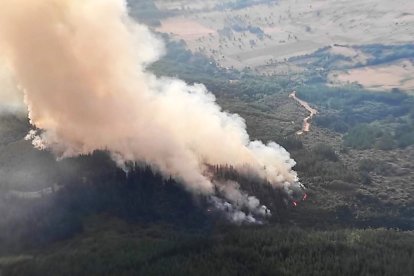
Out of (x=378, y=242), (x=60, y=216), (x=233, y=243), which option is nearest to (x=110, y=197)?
(x=60, y=216)

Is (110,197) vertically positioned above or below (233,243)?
above

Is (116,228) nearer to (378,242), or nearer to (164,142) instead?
(164,142)

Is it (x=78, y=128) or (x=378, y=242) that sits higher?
(x=78, y=128)

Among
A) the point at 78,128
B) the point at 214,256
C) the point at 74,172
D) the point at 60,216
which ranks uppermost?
the point at 78,128

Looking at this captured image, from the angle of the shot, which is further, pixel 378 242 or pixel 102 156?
pixel 102 156

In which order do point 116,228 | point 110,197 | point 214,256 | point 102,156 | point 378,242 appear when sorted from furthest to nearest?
point 102,156 < point 110,197 < point 116,228 < point 378,242 < point 214,256

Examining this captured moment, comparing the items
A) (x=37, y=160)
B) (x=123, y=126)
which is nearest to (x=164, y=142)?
(x=123, y=126)

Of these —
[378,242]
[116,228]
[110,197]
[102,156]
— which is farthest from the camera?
[102,156]

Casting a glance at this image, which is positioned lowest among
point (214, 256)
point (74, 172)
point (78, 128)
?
point (214, 256)

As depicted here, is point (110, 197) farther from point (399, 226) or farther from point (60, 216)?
point (399, 226)
